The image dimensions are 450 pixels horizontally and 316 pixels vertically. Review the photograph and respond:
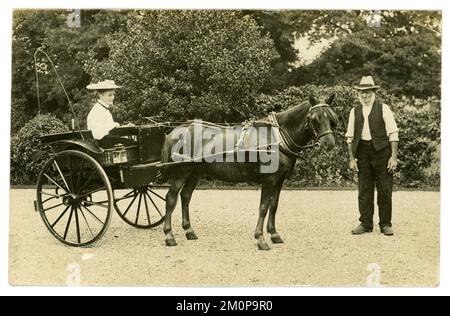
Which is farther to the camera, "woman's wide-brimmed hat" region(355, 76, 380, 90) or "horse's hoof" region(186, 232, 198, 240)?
"horse's hoof" region(186, 232, 198, 240)

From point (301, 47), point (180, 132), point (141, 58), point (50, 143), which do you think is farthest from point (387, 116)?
point (50, 143)

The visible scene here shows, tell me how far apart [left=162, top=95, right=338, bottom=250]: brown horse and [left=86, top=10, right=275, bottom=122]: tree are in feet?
3.38

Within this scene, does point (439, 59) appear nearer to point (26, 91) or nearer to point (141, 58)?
point (141, 58)

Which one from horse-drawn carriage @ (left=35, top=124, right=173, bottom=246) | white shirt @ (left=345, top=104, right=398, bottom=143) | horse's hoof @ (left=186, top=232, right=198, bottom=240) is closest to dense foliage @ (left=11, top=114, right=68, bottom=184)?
horse-drawn carriage @ (left=35, top=124, right=173, bottom=246)

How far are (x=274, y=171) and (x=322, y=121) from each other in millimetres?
895

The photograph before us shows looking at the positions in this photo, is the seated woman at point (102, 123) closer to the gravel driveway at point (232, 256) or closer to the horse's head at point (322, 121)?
the gravel driveway at point (232, 256)

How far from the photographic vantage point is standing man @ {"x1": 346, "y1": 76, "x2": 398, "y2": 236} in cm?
764

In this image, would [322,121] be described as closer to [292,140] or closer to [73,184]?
[292,140]

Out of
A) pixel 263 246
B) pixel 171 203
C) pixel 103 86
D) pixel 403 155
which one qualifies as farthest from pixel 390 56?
pixel 103 86

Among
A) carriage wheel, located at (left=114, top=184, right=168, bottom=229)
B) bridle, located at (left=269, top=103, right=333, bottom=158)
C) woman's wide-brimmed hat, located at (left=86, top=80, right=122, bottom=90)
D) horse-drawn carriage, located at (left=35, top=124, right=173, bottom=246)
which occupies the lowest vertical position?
carriage wheel, located at (left=114, top=184, right=168, bottom=229)

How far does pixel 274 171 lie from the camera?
283 inches

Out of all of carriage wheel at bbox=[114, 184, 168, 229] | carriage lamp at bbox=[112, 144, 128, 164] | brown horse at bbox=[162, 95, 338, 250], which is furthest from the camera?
carriage wheel at bbox=[114, 184, 168, 229]

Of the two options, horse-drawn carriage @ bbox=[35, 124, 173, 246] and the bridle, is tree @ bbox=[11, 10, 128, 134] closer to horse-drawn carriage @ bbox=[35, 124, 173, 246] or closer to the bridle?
horse-drawn carriage @ bbox=[35, 124, 173, 246]

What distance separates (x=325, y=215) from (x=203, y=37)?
3454 millimetres
